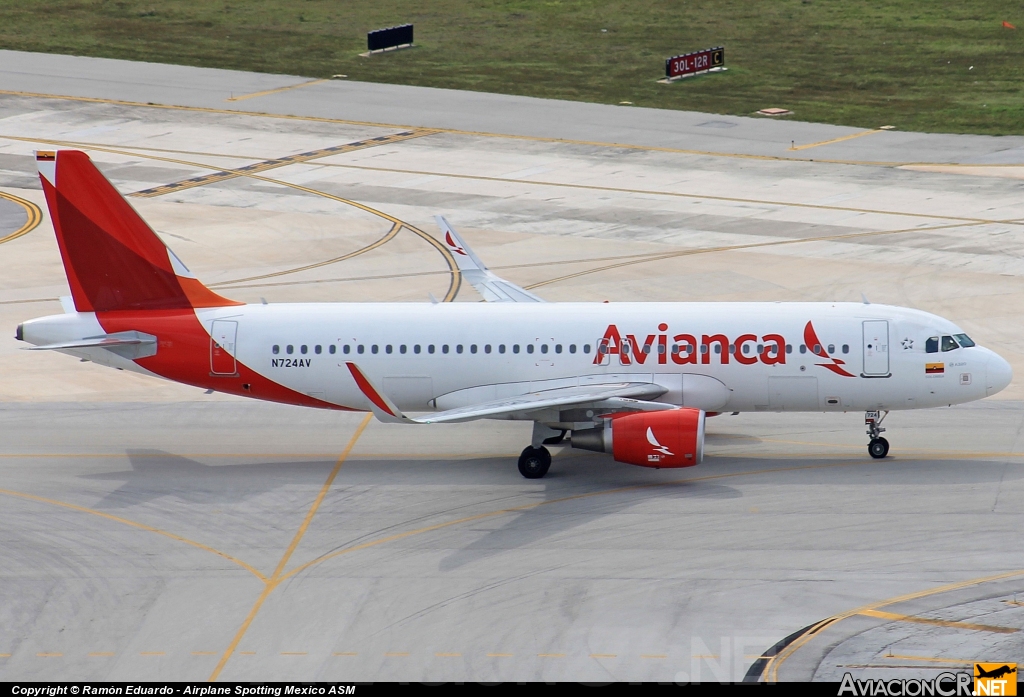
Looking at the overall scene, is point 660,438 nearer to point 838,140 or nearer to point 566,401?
point 566,401

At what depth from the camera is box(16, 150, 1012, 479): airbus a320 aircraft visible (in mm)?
38125

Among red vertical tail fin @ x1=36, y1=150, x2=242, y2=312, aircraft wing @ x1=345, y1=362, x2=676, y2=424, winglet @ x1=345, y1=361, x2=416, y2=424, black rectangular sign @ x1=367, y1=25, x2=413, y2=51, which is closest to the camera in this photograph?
winglet @ x1=345, y1=361, x2=416, y2=424

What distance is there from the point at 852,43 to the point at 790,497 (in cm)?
7588

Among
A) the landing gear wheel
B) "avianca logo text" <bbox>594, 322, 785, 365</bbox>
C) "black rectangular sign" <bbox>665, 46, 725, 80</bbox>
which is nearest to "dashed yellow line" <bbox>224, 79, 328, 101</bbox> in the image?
"black rectangular sign" <bbox>665, 46, 725, 80</bbox>

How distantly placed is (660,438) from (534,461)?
4.07m

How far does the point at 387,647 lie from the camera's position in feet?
92.4

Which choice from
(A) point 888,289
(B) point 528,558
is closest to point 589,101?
(A) point 888,289

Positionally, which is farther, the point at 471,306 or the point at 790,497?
the point at 471,306

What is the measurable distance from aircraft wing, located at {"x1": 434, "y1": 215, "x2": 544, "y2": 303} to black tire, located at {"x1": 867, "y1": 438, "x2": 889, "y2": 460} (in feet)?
39.7

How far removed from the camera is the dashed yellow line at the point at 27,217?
215ft

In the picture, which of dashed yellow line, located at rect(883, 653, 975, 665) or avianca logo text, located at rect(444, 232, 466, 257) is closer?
dashed yellow line, located at rect(883, 653, 975, 665)

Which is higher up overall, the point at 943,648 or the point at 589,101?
the point at 589,101

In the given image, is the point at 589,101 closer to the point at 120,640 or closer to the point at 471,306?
the point at 471,306

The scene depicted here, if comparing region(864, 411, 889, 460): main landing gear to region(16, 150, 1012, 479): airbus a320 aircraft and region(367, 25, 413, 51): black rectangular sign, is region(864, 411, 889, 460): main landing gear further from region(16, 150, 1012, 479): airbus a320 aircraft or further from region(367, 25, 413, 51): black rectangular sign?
region(367, 25, 413, 51): black rectangular sign
